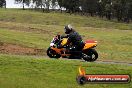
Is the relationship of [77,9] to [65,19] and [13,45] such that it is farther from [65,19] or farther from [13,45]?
[13,45]

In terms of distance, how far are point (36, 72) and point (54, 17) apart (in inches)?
3157

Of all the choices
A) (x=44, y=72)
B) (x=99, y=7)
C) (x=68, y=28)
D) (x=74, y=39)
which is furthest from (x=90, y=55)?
(x=99, y=7)

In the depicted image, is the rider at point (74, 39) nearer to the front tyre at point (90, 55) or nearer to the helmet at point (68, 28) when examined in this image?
the helmet at point (68, 28)

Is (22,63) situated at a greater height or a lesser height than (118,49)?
greater

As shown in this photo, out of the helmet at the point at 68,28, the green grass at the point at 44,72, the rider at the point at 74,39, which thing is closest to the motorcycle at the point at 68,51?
the rider at the point at 74,39

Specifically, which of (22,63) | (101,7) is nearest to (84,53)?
(22,63)

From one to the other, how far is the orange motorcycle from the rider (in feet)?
0.88

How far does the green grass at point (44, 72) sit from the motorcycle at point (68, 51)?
90.3 inches

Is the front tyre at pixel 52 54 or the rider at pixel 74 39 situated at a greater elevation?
the rider at pixel 74 39

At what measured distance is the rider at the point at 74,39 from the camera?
2388 centimetres

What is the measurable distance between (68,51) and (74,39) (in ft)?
3.39

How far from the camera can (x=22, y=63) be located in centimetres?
2119

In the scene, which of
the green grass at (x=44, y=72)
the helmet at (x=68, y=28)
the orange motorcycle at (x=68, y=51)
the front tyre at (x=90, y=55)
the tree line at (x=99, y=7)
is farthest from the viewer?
the tree line at (x=99, y=7)

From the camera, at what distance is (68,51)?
24.8m
